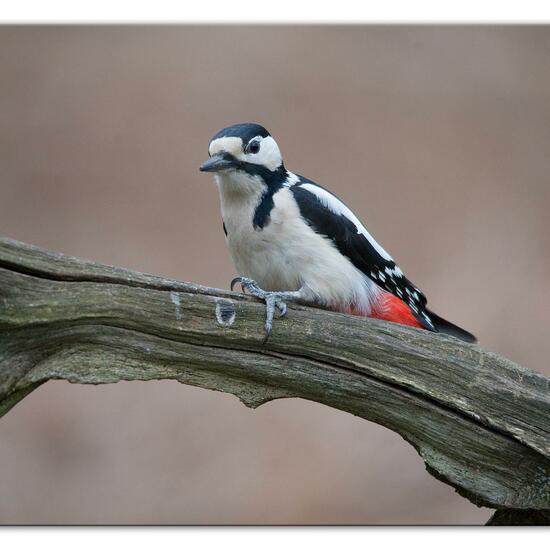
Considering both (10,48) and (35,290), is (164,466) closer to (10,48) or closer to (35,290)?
(35,290)

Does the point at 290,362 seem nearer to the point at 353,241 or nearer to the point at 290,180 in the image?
the point at 353,241

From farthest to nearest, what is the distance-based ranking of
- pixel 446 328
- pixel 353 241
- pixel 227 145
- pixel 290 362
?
pixel 446 328, pixel 353 241, pixel 227 145, pixel 290 362

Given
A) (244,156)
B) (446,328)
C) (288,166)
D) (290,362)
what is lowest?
(290,362)

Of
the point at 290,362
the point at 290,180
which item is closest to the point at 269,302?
the point at 290,362

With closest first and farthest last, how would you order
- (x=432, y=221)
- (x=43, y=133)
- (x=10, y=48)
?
(x=10, y=48), (x=43, y=133), (x=432, y=221)

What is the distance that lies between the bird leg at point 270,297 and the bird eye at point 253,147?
0.36 meters

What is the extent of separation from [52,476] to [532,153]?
199 centimetres

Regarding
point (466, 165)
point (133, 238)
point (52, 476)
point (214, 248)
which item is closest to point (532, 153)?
point (466, 165)

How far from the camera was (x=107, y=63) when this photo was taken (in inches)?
116

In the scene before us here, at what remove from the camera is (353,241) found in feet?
8.29

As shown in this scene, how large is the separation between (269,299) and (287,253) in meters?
0.21

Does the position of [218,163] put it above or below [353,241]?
above

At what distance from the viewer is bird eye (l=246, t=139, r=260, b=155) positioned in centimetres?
242

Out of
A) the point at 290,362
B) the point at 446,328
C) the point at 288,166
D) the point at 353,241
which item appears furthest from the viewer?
the point at 288,166
